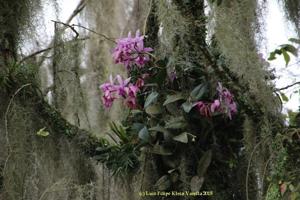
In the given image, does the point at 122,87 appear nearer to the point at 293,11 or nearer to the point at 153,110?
the point at 153,110

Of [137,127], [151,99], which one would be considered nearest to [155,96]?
[151,99]

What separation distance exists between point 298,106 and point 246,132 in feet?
0.62

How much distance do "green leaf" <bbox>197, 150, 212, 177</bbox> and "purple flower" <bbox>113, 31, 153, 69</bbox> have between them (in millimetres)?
369

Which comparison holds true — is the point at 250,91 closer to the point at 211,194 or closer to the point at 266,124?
the point at 266,124

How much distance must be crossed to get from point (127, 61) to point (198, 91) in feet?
0.89

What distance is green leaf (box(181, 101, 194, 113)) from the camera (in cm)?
159

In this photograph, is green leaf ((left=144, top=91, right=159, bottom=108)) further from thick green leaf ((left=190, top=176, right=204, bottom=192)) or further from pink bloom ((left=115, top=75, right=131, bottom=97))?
thick green leaf ((left=190, top=176, right=204, bottom=192))

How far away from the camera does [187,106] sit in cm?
160

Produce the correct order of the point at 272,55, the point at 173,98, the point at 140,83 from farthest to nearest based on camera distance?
1. the point at 272,55
2. the point at 140,83
3. the point at 173,98

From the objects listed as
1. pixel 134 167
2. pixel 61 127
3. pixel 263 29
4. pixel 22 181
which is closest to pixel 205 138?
pixel 134 167

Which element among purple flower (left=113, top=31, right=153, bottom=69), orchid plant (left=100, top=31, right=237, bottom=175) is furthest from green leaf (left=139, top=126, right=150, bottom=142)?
purple flower (left=113, top=31, right=153, bottom=69)

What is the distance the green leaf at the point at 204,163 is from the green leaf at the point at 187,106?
0.46 ft

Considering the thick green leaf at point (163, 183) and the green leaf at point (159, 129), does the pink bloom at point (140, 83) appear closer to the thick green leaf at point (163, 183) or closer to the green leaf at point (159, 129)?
the green leaf at point (159, 129)

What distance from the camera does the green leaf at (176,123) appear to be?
161cm
